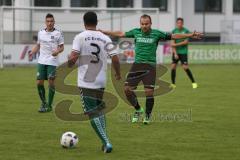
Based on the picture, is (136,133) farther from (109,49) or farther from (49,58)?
(49,58)

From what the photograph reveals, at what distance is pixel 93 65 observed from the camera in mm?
10695

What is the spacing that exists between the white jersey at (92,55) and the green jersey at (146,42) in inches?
150

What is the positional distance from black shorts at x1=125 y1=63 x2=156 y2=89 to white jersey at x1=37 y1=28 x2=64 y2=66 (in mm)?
2799

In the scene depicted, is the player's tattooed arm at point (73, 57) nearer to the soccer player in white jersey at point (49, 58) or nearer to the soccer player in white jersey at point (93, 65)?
the soccer player in white jersey at point (93, 65)

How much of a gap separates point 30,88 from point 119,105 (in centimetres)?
621

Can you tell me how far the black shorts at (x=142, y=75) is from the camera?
1476 centimetres

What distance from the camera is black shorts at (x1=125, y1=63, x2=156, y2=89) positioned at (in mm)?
14758

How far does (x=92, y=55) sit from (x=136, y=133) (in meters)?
2.86

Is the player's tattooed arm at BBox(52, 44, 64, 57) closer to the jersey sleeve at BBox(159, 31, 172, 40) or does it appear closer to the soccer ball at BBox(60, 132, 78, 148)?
the jersey sleeve at BBox(159, 31, 172, 40)

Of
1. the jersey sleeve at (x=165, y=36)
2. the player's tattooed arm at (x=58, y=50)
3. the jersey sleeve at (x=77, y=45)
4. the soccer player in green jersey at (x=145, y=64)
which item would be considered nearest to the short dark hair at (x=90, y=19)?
the jersey sleeve at (x=77, y=45)

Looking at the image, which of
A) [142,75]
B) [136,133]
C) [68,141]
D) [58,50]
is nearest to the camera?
[68,141]

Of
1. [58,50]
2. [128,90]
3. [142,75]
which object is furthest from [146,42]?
[58,50]

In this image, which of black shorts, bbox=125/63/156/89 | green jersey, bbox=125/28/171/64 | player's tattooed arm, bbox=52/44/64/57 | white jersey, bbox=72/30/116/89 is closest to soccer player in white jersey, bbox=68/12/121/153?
white jersey, bbox=72/30/116/89

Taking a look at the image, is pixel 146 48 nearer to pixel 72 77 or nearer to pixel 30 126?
pixel 30 126
